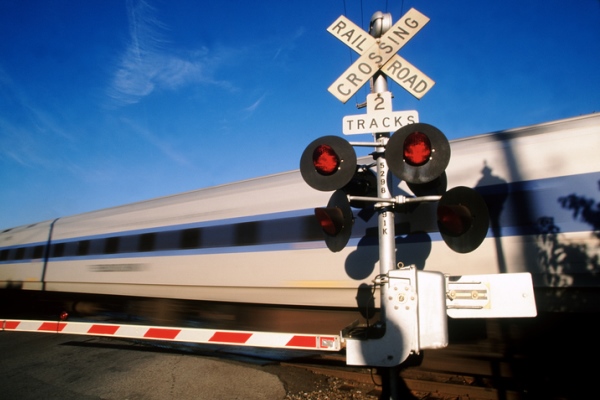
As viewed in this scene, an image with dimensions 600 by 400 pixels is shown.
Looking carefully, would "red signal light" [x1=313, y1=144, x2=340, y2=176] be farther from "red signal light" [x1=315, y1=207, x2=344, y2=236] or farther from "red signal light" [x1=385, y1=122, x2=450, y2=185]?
"red signal light" [x1=385, y1=122, x2=450, y2=185]

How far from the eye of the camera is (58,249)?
10.5m

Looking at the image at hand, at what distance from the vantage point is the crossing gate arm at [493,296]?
1.89 m

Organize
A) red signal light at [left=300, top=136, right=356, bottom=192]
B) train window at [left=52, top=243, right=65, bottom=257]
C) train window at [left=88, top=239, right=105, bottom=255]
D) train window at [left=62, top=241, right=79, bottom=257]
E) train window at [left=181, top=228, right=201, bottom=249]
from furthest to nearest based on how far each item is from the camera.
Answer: train window at [left=52, top=243, right=65, bottom=257] < train window at [left=62, top=241, right=79, bottom=257] < train window at [left=88, top=239, right=105, bottom=255] < train window at [left=181, top=228, right=201, bottom=249] < red signal light at [left=300, top=136, right=356, bottom=192]

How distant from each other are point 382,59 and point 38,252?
523 inches

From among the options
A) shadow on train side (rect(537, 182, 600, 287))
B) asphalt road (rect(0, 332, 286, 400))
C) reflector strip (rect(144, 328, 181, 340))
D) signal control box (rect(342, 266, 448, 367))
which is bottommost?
asphalt road (rect(0, 332, 286, 400))

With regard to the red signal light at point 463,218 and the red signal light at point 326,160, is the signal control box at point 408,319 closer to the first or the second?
the red signal light at point 463,218

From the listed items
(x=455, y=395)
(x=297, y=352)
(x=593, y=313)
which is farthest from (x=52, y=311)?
(x=593, y=313)

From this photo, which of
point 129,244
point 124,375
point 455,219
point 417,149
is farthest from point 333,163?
point 129,244

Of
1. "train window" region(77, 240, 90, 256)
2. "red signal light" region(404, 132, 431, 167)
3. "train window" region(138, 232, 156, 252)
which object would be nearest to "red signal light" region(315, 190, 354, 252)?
"red signal light" region(404, 132, 431, 167)

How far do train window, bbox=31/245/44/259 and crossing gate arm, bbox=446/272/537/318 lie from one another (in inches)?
524

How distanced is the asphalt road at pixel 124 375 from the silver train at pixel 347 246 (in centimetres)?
132

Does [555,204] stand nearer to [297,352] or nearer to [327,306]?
[327,306]

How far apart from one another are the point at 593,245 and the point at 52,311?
1353cm

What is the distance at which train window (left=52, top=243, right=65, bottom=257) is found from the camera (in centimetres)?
1036
